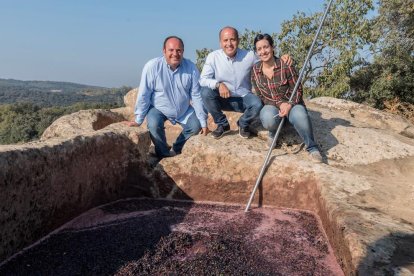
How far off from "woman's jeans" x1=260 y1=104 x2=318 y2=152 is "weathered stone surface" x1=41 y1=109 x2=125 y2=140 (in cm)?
337

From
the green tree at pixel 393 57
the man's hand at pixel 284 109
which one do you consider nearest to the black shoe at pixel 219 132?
the man's hand at pixel 284 109

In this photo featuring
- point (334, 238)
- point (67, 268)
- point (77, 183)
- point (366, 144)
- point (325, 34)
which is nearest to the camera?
point (67, 268)

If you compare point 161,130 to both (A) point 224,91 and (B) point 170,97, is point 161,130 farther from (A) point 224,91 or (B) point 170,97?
(A) point 224,91

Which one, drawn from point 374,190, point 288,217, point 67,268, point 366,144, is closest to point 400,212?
point 374,190

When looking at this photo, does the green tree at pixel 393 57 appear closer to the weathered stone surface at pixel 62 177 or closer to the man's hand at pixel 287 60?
the man's hand at pixel 287 60

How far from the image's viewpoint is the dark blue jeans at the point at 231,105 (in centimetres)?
719

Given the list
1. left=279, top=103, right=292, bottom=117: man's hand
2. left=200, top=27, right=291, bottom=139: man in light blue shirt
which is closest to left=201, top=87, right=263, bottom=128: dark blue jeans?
left=200, top=27, right=291, bottom=139: man in light blue shirt

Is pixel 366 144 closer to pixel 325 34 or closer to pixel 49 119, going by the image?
pixel 325 34

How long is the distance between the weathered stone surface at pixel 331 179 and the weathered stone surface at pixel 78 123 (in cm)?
239

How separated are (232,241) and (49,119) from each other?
7532 cm

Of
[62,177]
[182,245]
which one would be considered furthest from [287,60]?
[62,177]

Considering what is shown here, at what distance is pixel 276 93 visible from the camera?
23.0 ft

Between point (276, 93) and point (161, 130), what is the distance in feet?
6.86

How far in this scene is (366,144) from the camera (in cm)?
754
